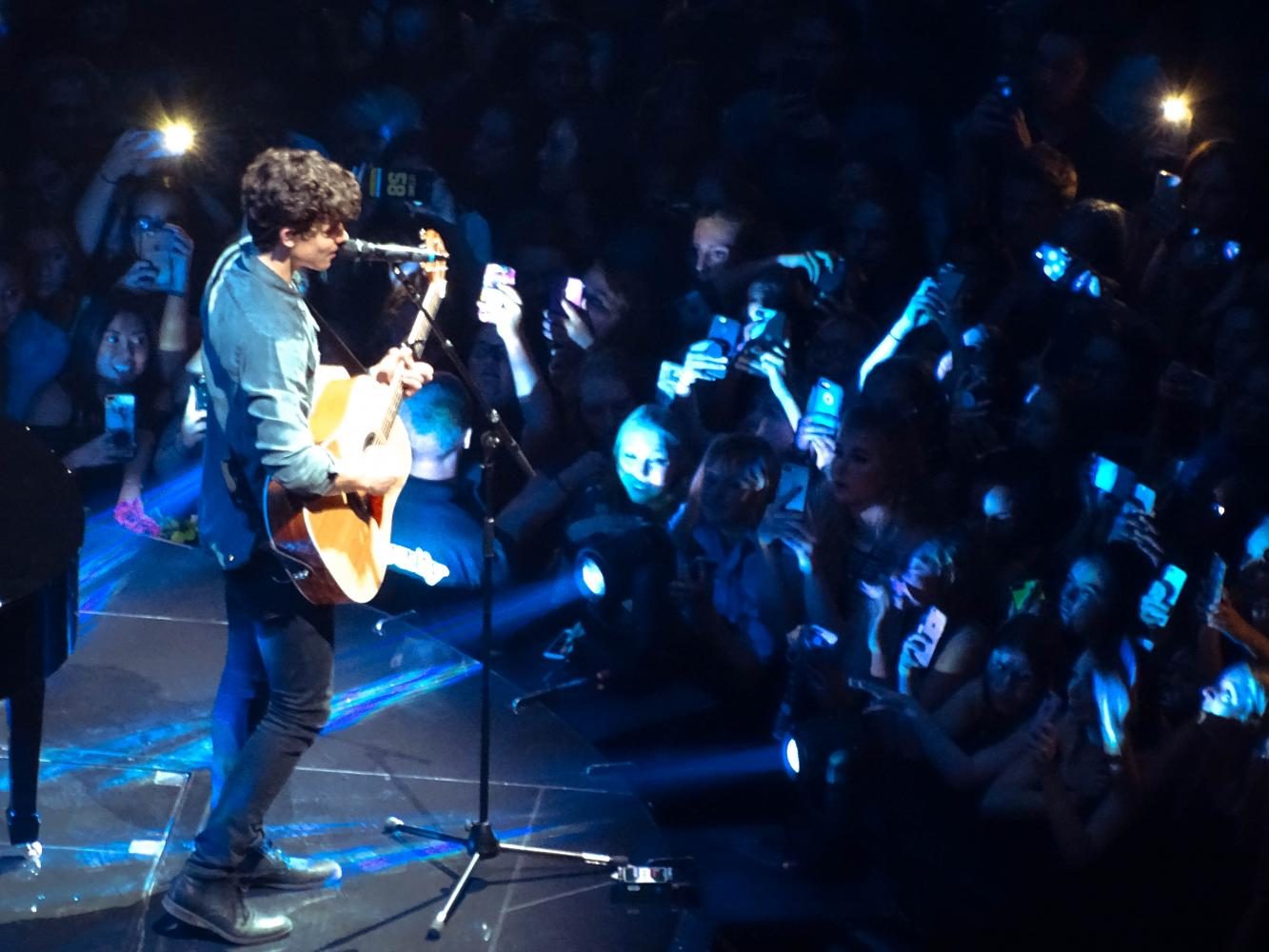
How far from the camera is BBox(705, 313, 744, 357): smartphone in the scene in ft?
15.5

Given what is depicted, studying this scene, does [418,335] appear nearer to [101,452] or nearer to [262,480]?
[262,480]

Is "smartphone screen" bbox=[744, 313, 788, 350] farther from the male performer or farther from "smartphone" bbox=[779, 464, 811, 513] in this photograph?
the male performer

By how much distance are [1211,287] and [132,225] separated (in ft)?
14.9

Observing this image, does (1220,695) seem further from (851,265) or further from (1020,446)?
(851,265)

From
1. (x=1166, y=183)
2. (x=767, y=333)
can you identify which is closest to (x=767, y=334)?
(x=767, y=333)

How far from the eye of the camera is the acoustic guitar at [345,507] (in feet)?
9.70

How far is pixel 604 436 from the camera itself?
5.22 meters

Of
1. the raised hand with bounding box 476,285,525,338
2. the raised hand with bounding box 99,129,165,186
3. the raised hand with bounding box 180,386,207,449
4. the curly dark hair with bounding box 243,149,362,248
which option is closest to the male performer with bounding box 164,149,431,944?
the curly dark hair with bounding box 243,149,362,248

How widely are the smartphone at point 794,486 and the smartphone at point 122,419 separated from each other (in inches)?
123

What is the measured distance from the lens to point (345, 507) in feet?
10.3

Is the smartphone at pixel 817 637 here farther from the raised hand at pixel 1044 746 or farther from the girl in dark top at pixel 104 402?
the girl in dark top at pixel 104 402

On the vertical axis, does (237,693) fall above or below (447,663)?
above

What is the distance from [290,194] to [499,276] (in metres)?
2.53

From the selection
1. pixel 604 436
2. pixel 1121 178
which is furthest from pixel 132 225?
pixel 1121 178
